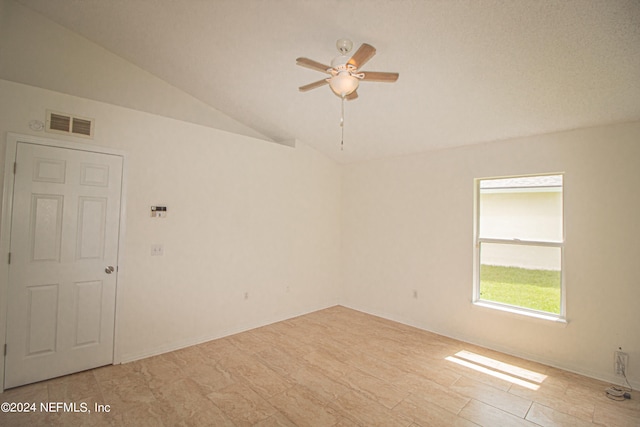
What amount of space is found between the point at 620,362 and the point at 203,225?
15.5 ft

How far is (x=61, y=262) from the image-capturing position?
2812 mm

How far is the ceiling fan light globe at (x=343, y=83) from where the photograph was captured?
2.17 metres

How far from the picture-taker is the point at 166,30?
2.91 meters

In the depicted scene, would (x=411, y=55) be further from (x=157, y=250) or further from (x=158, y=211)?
(x=157, y=250)

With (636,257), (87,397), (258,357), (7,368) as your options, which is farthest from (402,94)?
(7,368)

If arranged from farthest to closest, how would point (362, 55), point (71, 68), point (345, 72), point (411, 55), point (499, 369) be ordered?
1. point (71, 68)
2. point (499, 369)
3. point (411, 55)
4. point (345, 72)
5. point (362, 55)

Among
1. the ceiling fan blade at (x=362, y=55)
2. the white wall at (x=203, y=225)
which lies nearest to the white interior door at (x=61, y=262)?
the white wall at (x=203, y=225)

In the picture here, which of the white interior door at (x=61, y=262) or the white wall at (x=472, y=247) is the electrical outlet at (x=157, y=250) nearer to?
the white interior door at (x=61, y=262)

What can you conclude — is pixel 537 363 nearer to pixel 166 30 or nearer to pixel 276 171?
pixel 276 171

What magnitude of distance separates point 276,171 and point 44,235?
276 centimetres

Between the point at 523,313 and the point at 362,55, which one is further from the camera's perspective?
the point at 523,313

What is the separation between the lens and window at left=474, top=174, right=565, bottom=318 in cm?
329

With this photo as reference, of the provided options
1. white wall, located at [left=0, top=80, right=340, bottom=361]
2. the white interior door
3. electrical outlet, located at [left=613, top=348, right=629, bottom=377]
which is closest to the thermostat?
white wall, located at [left=0, top=80, right=340, bottom=361]

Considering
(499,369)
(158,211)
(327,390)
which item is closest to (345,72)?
(158,211)
